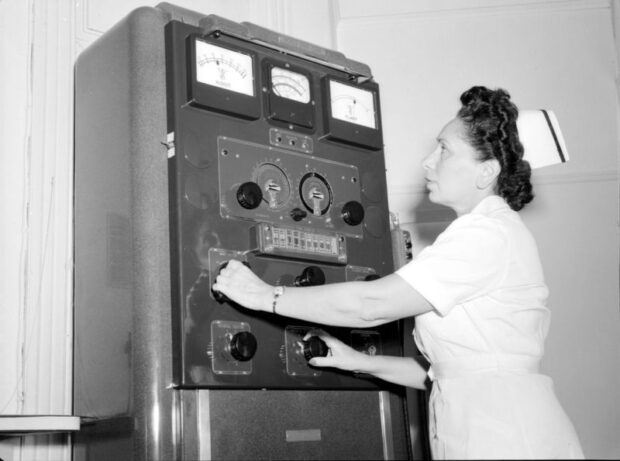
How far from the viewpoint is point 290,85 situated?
7.80 ft

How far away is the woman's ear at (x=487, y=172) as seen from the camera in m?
2.07

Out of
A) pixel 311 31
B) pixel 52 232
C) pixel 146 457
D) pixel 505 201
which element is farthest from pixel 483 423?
pixel 311 31

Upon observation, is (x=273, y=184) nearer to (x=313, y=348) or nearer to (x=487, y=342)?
(x=313, y=348)

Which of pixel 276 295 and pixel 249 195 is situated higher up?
pixel 249 195

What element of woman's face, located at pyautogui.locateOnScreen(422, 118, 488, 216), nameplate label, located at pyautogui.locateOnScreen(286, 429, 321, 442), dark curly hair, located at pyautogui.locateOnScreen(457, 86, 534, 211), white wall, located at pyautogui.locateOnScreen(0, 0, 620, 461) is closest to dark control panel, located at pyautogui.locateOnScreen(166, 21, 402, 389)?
nameplate label, located at pyautogui.locateOnScreen(286, 429, 321, 442)

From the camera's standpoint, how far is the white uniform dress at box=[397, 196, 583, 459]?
69.2 inches

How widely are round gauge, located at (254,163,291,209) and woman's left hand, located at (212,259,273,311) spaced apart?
261 mm

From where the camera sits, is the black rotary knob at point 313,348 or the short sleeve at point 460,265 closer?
the short sleeve at point 460,265

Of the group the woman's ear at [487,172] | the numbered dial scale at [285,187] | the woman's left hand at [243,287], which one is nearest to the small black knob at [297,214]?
the numbered dial scale at [285,187]

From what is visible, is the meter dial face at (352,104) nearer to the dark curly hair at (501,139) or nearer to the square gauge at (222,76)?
the square gauge at (222,76)

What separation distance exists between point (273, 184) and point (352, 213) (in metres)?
0.28

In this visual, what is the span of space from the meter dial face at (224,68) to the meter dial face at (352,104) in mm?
315

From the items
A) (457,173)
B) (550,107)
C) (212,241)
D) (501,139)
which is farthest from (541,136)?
(550,107)

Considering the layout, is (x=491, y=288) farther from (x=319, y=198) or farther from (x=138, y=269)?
(x=138, y=269)
